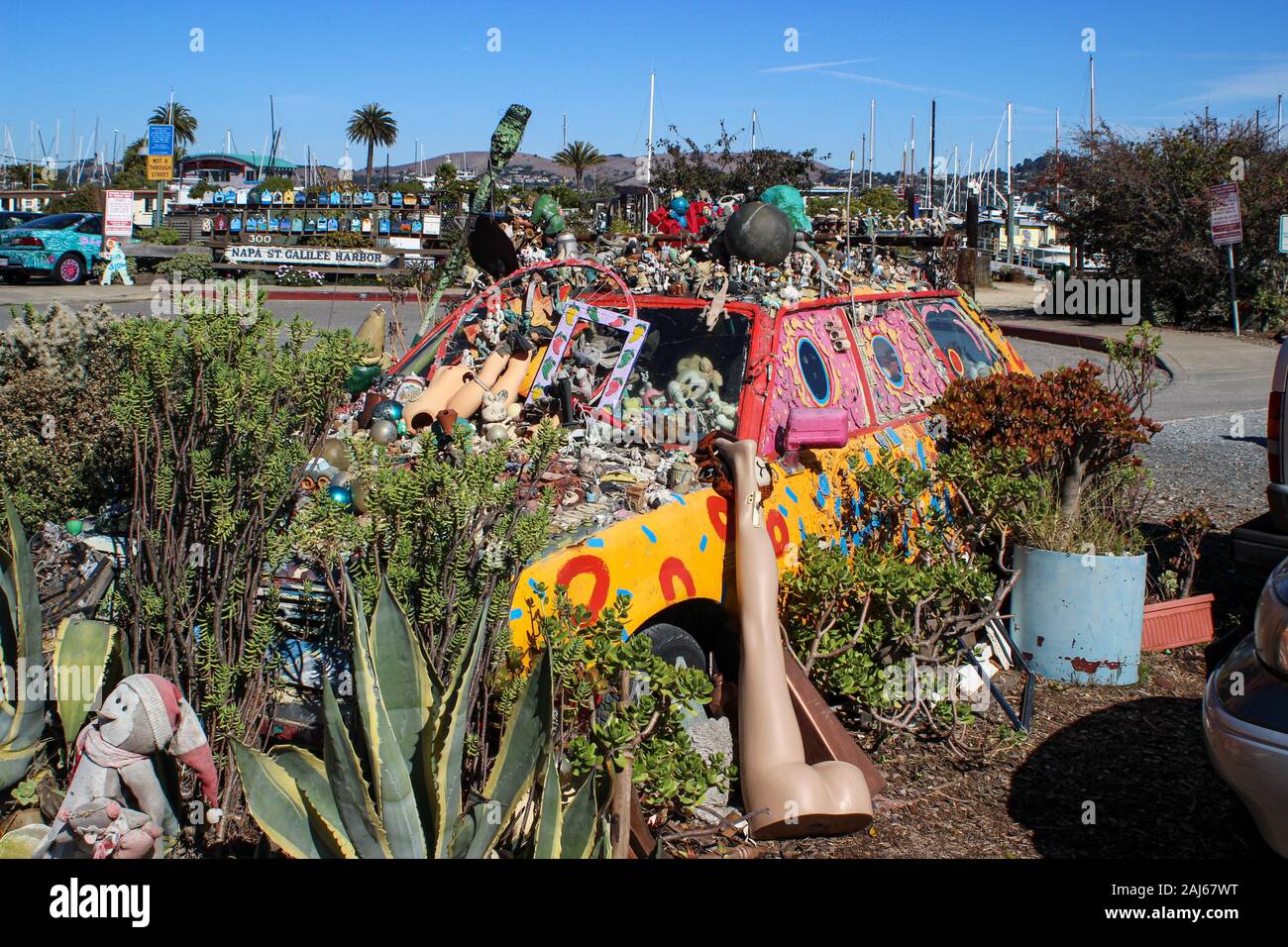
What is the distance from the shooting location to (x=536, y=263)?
627 cm

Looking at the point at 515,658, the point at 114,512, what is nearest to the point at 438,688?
the point at 515,658

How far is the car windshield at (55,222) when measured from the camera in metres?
24.9

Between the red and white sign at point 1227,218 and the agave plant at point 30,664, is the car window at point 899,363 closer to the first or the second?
the agave plant at point 30,664

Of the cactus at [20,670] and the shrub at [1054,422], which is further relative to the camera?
the shrub at [1054,422]

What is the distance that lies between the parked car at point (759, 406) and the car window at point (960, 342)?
0.01 meters

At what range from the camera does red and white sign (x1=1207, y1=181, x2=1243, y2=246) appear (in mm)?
17875

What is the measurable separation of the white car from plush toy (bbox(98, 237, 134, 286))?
85.8 feet

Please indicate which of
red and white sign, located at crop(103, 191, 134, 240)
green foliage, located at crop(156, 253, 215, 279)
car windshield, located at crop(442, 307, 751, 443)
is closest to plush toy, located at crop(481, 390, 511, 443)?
car windshield, located at crop(442, 307, 751, 443)

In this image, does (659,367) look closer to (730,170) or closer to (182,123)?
(730,170)

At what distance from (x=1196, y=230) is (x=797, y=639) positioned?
20.1 m

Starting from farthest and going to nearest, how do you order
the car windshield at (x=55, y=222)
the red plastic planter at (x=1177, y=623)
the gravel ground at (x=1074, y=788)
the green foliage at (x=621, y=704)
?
the car windshield at (x=55, y=222), the red plastic planter at (x=1177, y=623), the gravel ground at (x=1074, y=788), the green foliage at (x=621, y=704)

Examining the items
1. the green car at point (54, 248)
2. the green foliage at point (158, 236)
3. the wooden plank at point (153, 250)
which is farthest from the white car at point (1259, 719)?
the green foliage at point (158, 236)

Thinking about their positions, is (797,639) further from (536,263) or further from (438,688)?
(536,263)

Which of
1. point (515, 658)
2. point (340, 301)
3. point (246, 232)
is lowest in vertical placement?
point (515, 658)
